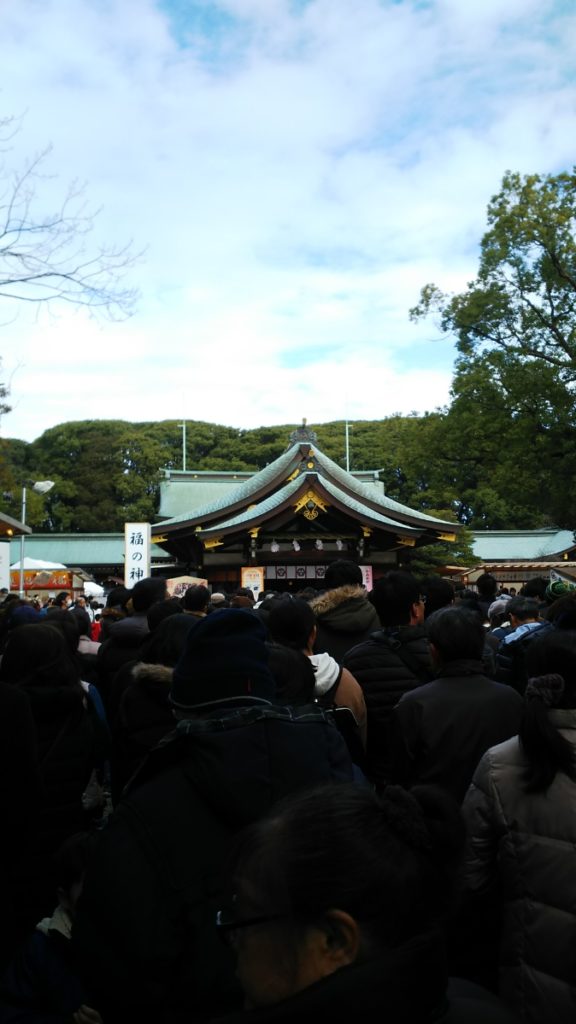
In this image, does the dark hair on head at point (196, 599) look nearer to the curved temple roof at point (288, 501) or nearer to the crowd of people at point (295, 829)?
the crowd of people at point (295, 829)

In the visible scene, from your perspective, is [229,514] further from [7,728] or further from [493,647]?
[7,728]

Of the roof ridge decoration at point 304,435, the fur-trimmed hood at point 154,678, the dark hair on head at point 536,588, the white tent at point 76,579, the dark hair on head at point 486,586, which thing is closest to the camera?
the fur-trimmed hood at point 154,678

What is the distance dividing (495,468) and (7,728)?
44.3ft

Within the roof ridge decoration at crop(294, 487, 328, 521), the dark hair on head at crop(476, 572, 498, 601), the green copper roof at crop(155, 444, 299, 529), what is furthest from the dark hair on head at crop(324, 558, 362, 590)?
the green copper roof at crop(155, 444, 299, 529)

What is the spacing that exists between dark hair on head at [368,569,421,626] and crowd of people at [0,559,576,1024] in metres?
0.01

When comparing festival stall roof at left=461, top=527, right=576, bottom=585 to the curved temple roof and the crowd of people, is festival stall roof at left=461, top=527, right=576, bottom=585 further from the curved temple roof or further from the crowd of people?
the crowd of people

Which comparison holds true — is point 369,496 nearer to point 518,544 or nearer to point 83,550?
point 518,544

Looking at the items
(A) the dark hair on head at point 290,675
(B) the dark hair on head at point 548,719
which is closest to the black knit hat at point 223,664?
(B) the dark hair on head at point 548,719

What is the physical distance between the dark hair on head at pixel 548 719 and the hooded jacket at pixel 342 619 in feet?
6.43

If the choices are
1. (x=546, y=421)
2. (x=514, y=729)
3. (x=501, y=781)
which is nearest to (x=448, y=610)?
(x=514, y=729)

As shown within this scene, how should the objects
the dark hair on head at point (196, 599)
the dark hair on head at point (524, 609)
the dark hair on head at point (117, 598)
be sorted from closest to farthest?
the dark hair on head at point (524, 609)
the dark hair on head at point (196, 599)
the dark hair on head at point (117, 598)

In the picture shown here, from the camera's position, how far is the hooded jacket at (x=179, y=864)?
1505mm

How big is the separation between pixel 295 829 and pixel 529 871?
1251 mm

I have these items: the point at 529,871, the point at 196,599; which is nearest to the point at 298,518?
the point at 196,599
